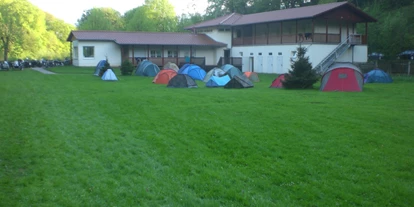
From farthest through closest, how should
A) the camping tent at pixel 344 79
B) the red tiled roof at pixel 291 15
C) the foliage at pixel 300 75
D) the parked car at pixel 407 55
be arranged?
the parked car at pixel 407 55 < the red tiled roof at pixel 291 15 < the foliage at pixel 300 75 < the camping tent at pixel 344 79

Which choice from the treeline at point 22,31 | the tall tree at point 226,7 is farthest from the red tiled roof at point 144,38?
the treeline at point 22,31

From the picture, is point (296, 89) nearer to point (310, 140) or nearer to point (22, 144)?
point (310, 140)

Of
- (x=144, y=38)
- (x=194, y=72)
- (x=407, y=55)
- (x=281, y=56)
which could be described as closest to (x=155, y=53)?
(x=144, y=38)

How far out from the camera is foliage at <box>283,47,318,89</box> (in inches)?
843

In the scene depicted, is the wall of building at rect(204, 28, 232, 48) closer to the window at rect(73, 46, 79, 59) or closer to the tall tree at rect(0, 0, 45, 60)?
the window at rect(73, 46, 79, 59)

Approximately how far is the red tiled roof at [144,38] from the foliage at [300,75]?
23743mm

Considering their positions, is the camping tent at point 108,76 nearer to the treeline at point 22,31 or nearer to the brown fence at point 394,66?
the brown fence at point 394,66

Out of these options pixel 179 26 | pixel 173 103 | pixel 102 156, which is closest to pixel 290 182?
pixel 102 156

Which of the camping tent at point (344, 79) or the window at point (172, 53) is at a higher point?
the window at point (172, 53)

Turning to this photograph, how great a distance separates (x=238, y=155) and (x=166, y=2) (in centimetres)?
6687

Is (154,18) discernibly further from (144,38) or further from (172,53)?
(144,38)

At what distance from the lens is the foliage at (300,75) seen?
21406 millimetres

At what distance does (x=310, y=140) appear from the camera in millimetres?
8812

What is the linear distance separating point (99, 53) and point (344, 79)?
28.9 meters
